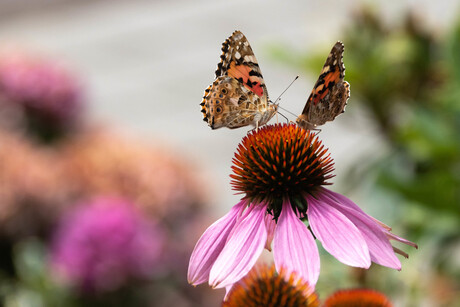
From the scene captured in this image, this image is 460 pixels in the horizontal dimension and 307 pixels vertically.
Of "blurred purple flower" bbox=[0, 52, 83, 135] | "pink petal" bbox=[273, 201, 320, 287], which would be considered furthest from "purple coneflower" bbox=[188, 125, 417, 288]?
"blurred purple flower" bbox=[0, 52, 83, 135]

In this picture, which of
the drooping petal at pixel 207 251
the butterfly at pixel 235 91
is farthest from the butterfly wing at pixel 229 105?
the drooping petal at pixel 207 251

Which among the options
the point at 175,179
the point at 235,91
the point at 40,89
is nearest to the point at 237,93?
the point at 235,91

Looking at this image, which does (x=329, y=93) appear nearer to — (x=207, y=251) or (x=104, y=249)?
(x=207, y=251)

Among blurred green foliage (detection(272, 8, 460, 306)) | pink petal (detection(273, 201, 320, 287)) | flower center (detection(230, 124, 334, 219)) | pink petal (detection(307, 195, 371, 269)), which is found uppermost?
blurred green foliage (detection(272, 8, 460, 306))

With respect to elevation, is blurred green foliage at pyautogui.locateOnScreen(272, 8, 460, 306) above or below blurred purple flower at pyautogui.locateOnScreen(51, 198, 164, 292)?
above

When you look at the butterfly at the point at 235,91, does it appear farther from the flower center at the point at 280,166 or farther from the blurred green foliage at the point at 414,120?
the blurred green foliage at the point at 414,120

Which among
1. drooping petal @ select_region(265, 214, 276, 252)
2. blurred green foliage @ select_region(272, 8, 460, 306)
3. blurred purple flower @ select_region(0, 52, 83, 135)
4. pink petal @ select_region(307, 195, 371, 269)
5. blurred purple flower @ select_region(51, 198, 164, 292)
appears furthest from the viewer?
blurred purple flower @ select_region(0, 52, 83, 135)

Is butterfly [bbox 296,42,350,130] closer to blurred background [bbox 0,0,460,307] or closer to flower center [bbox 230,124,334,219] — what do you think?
flower center [bbox 230,124,334,219]
